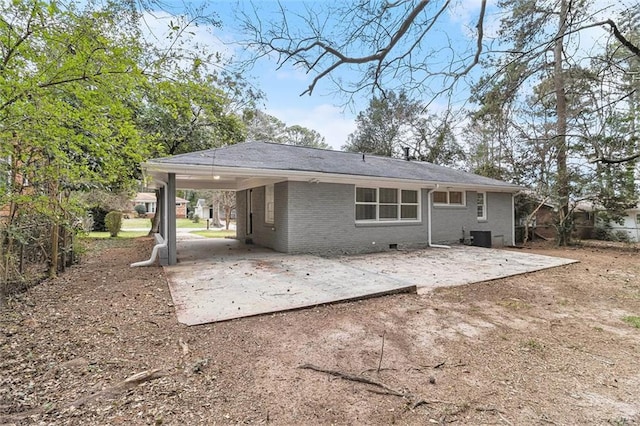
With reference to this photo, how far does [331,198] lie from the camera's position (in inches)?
394

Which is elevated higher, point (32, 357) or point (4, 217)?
point (4, 217)

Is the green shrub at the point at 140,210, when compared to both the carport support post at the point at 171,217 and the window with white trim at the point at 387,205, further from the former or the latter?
the window with white trim at the point at 387,205

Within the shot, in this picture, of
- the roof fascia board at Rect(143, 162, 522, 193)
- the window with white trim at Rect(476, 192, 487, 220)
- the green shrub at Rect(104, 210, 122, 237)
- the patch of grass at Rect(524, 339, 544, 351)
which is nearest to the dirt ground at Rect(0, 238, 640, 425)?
the patch of grass at Rect(524, 339, 544, 351)

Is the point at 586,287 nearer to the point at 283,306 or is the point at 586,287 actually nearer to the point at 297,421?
the point at 283,306

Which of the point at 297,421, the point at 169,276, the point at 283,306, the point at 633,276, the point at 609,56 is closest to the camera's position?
the point at 297,421

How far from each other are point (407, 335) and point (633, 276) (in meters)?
8.13

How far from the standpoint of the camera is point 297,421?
2.29 m

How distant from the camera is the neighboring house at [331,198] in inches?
337

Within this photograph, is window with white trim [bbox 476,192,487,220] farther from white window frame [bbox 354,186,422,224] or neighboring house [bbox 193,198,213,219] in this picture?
neighboring house [bbox 193,198,213,219]

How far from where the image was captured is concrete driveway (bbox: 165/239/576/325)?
481cm

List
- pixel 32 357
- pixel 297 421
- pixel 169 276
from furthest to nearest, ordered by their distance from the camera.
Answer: pixel 169 276 → pixel 32 357 → pixel 297 421

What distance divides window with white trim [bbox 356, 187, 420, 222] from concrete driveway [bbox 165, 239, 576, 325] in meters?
1.44

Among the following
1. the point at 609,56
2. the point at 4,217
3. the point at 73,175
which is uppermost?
the point at 609,56

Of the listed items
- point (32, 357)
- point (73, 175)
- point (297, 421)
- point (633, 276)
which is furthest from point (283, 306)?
point (633, 276)
